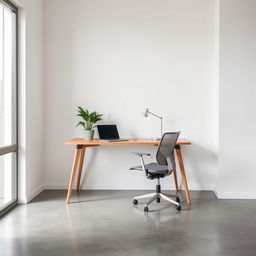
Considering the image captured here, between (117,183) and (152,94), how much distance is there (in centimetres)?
151

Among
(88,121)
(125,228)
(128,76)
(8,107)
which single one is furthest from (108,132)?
(125,228)

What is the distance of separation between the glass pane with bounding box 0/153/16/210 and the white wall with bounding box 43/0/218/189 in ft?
3.23

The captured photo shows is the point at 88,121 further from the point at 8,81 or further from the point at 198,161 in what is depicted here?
the point at 198,161

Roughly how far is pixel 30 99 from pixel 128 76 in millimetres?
1548

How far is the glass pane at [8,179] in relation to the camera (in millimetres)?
4414

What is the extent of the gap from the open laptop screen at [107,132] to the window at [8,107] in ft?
4.03

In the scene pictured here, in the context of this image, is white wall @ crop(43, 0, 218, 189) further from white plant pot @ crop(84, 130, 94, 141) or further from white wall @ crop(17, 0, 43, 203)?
white plant pot @ crop(84, 130, 94, 141)

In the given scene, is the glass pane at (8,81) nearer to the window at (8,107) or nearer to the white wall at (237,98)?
the window at (8,107)

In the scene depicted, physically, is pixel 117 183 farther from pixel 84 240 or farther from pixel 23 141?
pixel 84 240

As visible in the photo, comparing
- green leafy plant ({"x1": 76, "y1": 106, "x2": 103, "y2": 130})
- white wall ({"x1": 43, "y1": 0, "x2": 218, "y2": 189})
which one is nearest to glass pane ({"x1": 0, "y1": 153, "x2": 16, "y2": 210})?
white wall ({"x1": 43, "y1": 0, "x2": 218, "y2": 189})

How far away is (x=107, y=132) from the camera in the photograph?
5125 millimetres

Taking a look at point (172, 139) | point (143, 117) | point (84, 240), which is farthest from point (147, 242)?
point (143, 117)

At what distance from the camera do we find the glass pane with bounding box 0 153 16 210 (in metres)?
4.41

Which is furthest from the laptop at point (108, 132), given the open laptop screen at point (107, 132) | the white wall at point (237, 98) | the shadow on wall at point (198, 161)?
the white wall at point (237, 98)
